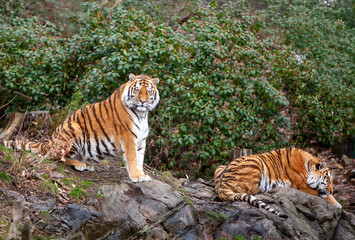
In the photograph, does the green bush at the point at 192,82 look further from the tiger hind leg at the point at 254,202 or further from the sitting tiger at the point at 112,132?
the sitting tiger at the point at 112,132

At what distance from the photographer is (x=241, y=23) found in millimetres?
10820

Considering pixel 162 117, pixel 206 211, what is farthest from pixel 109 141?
pixel 162 117

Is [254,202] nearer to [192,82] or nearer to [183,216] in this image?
[183,216]

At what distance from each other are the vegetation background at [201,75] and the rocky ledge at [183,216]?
5.82 ft

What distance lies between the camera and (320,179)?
8078mm

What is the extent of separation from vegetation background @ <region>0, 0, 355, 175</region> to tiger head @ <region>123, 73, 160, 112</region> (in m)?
2.61

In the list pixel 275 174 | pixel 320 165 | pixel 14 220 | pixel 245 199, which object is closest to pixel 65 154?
pixel 14 220

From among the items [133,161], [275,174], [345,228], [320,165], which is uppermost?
[133,161]

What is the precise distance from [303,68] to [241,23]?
1.86m

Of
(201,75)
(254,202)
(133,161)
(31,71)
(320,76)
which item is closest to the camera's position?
(133,161)

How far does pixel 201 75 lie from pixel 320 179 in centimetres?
322

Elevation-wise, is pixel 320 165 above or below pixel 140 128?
below

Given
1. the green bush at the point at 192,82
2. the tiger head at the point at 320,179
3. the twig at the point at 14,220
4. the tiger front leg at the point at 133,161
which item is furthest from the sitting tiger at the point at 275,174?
the twig at the point at 14,220

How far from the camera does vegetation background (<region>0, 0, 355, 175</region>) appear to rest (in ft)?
30.9
